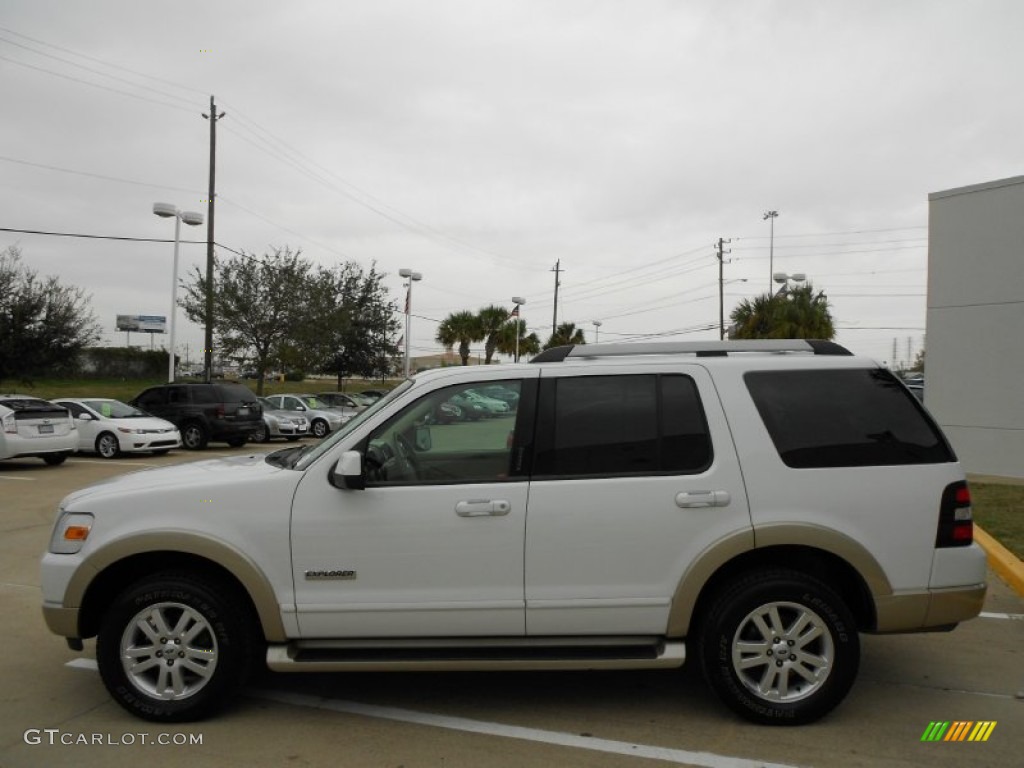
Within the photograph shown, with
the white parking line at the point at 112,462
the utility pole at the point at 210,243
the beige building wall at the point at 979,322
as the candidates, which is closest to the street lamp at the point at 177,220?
the utility pole at the point at 210,243

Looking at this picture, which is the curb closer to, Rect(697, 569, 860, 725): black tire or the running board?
Rect(697, 569, 860, 725): black tire

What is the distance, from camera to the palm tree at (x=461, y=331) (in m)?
51.8

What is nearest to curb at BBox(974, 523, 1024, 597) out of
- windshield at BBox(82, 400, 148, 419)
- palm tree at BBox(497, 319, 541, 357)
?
windshield at BBox(82, 400, 148, 419)

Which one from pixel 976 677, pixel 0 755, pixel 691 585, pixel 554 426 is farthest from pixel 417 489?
pixel 976 677

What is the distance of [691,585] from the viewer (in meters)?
4.06

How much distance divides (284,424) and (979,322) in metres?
17.6

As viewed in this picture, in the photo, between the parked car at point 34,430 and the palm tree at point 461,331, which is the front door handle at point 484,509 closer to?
the parked car at point 34,430

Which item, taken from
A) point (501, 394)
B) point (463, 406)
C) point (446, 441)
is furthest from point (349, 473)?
point (501, 394)

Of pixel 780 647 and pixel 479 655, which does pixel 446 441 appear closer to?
pixel 479 655

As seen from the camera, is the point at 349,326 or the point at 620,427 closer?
the point at 620,427

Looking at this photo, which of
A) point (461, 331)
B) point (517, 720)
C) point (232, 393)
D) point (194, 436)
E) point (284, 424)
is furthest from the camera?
point (461, 331)

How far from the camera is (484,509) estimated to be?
4070 millimetres

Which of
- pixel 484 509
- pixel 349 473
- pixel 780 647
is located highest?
pixel 349 473

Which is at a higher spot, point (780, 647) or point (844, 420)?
point (844, 420)
